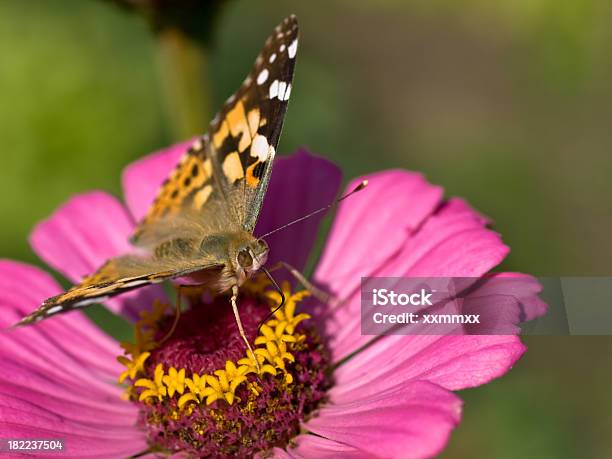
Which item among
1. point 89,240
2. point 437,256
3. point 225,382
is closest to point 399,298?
point 437,256

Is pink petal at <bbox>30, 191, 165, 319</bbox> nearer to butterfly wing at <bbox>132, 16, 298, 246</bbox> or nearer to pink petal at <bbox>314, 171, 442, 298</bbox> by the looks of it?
butterfly wing at <bbox>132, 16, 298, 246</bbox>

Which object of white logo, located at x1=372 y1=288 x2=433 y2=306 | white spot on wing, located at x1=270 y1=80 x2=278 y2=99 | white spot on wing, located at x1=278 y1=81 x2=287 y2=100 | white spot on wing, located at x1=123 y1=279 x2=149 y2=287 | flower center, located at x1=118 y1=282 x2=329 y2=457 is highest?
white spot on wing, located at x1=270 y1=80 x2=278 y2=99

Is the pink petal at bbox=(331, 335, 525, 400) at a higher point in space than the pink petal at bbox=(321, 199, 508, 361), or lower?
lower

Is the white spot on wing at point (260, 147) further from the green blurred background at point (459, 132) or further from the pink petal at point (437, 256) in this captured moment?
the green blurred background at point (459, 132)

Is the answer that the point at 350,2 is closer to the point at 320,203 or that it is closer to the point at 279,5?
the point at 279,5

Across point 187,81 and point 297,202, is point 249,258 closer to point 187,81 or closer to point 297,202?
point 297,202

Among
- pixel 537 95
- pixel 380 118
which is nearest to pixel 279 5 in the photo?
pixel 380 118

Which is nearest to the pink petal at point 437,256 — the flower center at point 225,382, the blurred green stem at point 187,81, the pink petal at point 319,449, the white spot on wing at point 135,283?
the flower center at point 225,382

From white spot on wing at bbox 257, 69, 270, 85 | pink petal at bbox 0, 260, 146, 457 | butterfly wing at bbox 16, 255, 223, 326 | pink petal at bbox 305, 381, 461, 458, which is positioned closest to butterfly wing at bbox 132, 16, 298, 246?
white spot on wing at bbox 257, 69, 270, 85
